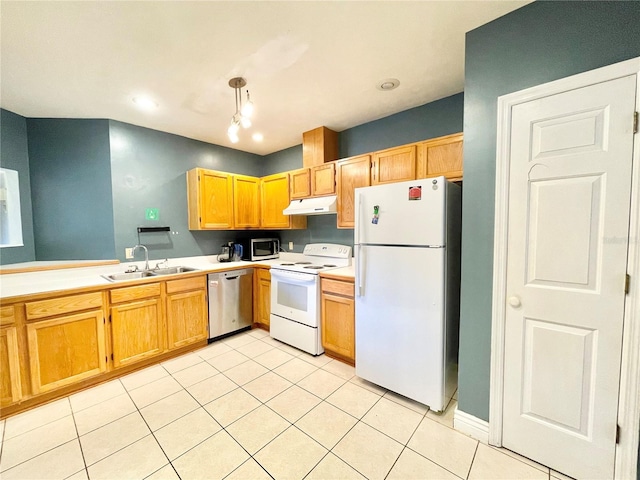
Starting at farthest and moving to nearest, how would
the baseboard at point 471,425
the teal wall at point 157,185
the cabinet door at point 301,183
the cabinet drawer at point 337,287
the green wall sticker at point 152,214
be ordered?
the cabinet door at point 301,183 → the green wall sticker at point 152,214 → the teal wall at point 157,185 → the cabinet drawer at point 337,287 → the baseboard at point 471,425

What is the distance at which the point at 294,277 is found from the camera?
2895 millimetres

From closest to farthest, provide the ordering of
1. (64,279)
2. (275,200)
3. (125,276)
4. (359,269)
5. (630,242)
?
(630,242) < (359,269) < (64,279) < (125,276) < (275,200)

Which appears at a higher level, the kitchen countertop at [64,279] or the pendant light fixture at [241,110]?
the pendant light fixture at [241,110]

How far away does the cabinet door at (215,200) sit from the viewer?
3.34 meters

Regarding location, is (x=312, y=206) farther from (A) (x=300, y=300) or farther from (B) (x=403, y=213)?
(B) (x=403, y=213)

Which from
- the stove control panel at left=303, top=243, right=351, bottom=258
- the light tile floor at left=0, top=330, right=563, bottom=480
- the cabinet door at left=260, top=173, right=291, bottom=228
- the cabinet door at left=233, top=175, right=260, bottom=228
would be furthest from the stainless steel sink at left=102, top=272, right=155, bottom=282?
the stove control panel at left=303, top=243, right=351, bottom=258

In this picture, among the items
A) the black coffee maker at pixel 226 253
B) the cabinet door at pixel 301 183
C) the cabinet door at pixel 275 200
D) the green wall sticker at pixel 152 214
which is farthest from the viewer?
the black coffee maker at pixel 226 253

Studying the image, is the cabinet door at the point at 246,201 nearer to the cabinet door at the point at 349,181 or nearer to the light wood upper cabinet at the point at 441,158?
the cabinet door at the point at 349,181

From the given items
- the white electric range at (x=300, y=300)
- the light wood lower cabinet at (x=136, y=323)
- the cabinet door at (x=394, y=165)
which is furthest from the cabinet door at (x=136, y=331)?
the cabinet door at (x=394, y=165)

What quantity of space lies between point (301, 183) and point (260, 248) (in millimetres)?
1169

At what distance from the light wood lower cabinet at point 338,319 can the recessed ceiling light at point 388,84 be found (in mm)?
1812

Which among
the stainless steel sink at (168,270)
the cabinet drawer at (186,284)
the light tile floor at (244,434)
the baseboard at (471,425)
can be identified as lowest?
the light tile floor at (244,434)

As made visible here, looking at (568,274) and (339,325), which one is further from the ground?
(568,274)

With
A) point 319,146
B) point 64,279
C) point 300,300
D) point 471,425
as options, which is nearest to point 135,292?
point 64,279
